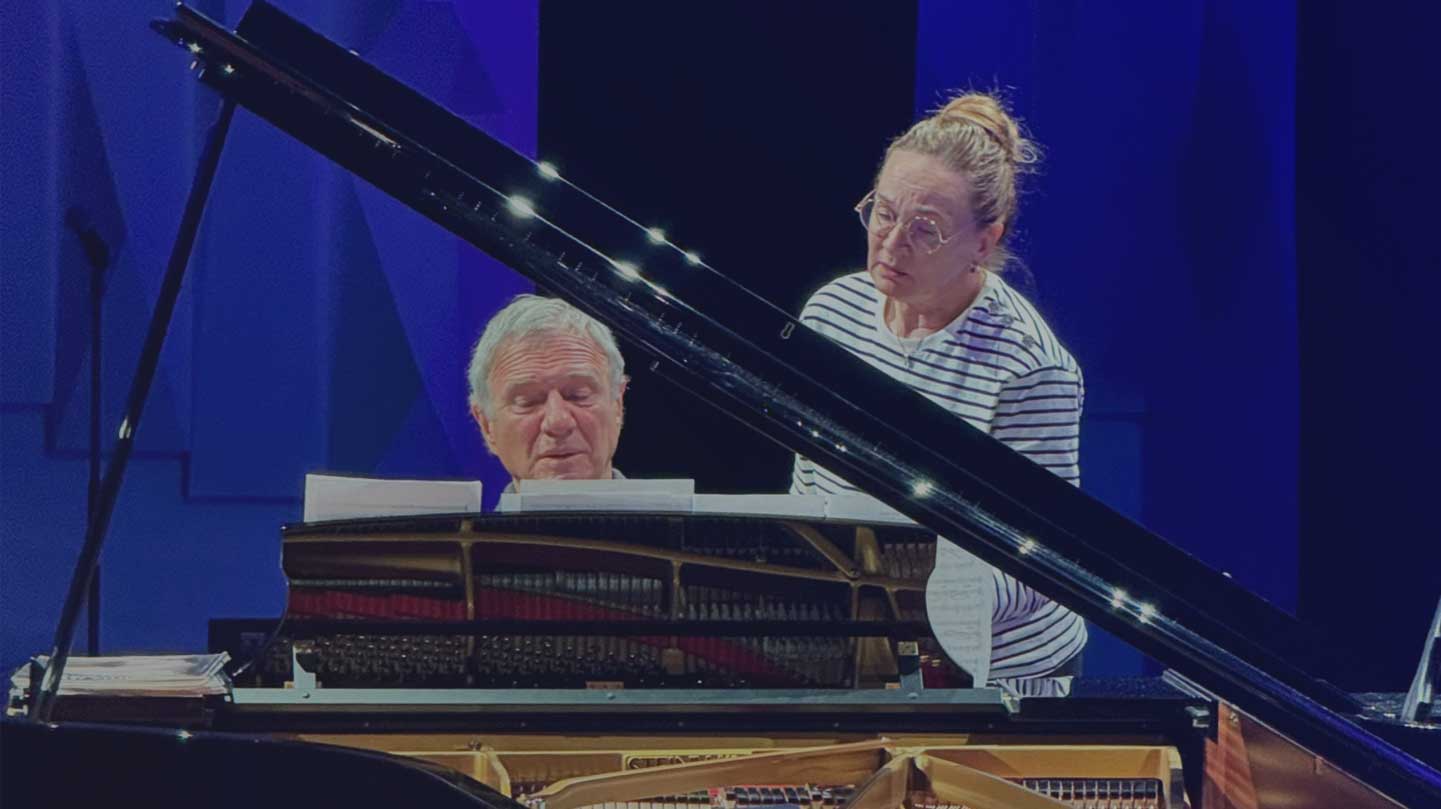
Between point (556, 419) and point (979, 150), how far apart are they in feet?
3.71

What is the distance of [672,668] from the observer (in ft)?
8.30

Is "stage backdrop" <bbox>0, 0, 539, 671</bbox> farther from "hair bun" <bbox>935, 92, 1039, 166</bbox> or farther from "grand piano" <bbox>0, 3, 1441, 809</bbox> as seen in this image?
"grand piano" <bbox>0, 3, 1441, 809</bbox>

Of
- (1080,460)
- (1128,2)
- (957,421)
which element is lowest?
(957,421)

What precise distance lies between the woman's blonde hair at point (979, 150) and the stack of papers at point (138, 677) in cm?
195

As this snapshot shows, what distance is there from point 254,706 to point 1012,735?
1120 mm

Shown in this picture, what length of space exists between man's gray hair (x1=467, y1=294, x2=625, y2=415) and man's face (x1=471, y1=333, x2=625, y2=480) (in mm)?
13

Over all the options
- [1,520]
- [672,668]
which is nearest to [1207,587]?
[672,668]

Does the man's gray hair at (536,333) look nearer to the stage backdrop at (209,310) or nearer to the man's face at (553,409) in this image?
the man's face at (553,409)

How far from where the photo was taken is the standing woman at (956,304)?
347 cm

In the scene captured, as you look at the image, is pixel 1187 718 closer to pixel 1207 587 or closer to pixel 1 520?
pixel 1207 587

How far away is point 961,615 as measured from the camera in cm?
253

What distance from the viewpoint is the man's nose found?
344 centimetres

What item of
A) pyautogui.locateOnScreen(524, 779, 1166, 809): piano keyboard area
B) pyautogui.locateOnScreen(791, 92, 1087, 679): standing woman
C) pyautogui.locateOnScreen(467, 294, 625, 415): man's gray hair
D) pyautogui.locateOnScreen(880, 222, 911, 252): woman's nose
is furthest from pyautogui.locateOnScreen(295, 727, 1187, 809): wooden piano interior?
pyautogui.locateOnScreen(880, 222, 911, 252): woman's nose

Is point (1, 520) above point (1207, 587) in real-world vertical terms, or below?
above
